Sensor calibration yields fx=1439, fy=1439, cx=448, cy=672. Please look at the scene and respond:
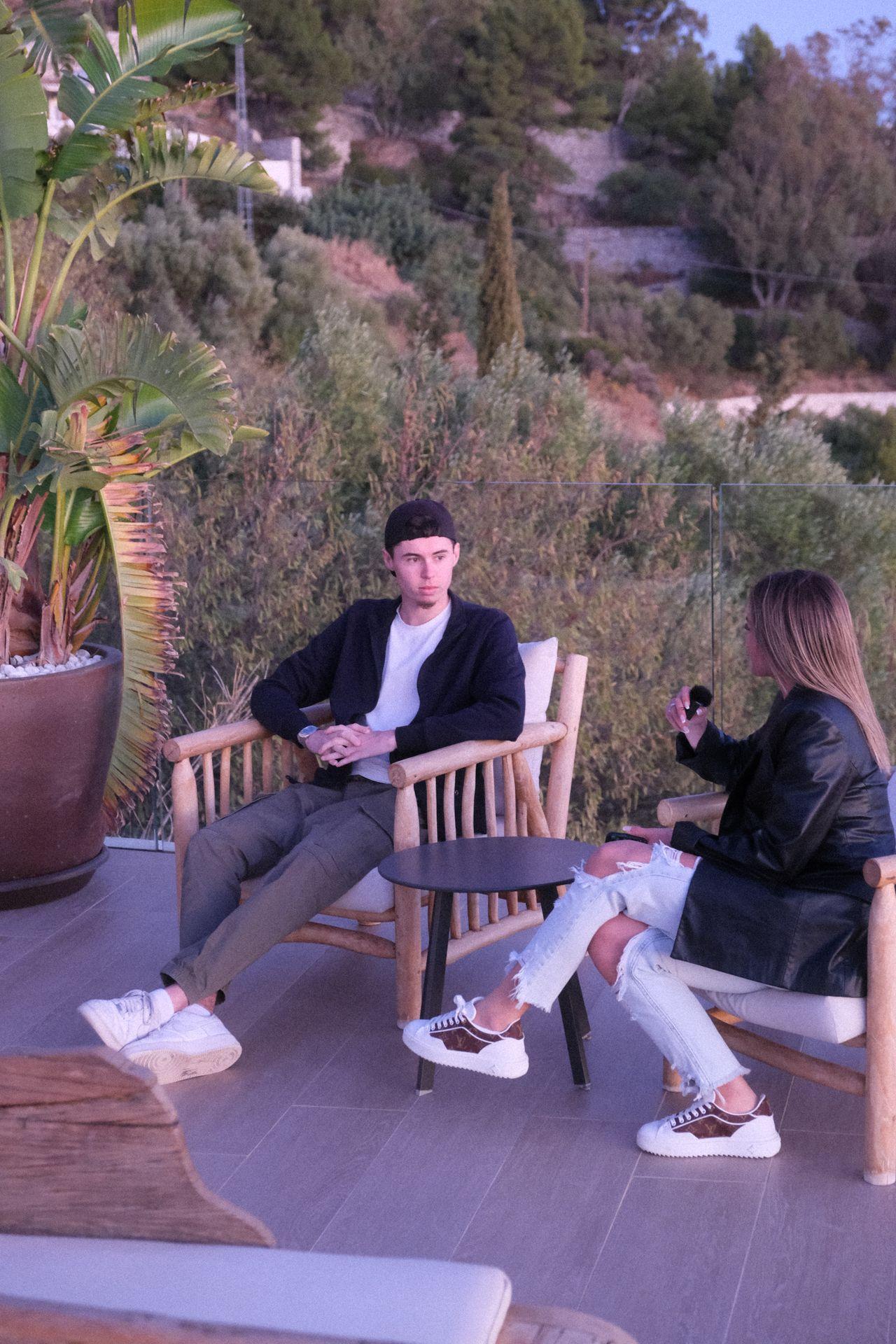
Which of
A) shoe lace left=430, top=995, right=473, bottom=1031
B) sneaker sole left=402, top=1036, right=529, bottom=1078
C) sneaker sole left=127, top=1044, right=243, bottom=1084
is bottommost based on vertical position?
sneaker sole left=127, top=1044, right=243, bottom=1084

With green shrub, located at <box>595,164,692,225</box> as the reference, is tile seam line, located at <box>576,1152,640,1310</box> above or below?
below

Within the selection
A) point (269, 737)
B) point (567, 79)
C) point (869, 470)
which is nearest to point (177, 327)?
point (869, 470)

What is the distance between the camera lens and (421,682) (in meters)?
3.62

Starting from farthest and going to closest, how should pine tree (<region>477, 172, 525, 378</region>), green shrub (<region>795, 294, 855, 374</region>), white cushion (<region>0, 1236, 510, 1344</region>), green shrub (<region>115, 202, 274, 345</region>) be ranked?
green shrub (<region>795, 294, 855, 374</region>)
pine tree (<region>477, 172, 525, 378</region>)
green shrub (<region>115, 202, 274, 345</region>)
white cushion (<region>0, 1236, 510, 1344</region>)

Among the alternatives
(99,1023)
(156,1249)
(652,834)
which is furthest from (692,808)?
(156,1249)

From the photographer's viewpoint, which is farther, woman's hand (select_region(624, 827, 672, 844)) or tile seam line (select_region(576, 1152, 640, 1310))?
woman's hand (select_region(624, 827, 672, 844))

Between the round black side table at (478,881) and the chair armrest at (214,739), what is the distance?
611 mm

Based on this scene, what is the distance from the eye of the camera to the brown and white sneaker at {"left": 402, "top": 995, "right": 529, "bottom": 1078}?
281 centimetres

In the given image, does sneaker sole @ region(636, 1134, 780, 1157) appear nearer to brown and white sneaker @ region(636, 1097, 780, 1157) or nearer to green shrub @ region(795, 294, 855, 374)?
brown and white sneaker @ region(636, 1097, 780, 1157)

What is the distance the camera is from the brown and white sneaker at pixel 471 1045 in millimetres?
2811

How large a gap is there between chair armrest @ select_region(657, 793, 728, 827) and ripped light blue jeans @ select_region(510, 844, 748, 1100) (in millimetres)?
256

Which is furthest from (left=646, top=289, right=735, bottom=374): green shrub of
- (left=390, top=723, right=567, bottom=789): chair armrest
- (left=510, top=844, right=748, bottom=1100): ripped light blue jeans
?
(left=510, top=844, right=748, bottom=1100): ripped light blue jeans

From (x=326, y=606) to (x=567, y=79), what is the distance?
82.2 feet

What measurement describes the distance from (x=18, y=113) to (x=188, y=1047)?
277cm
